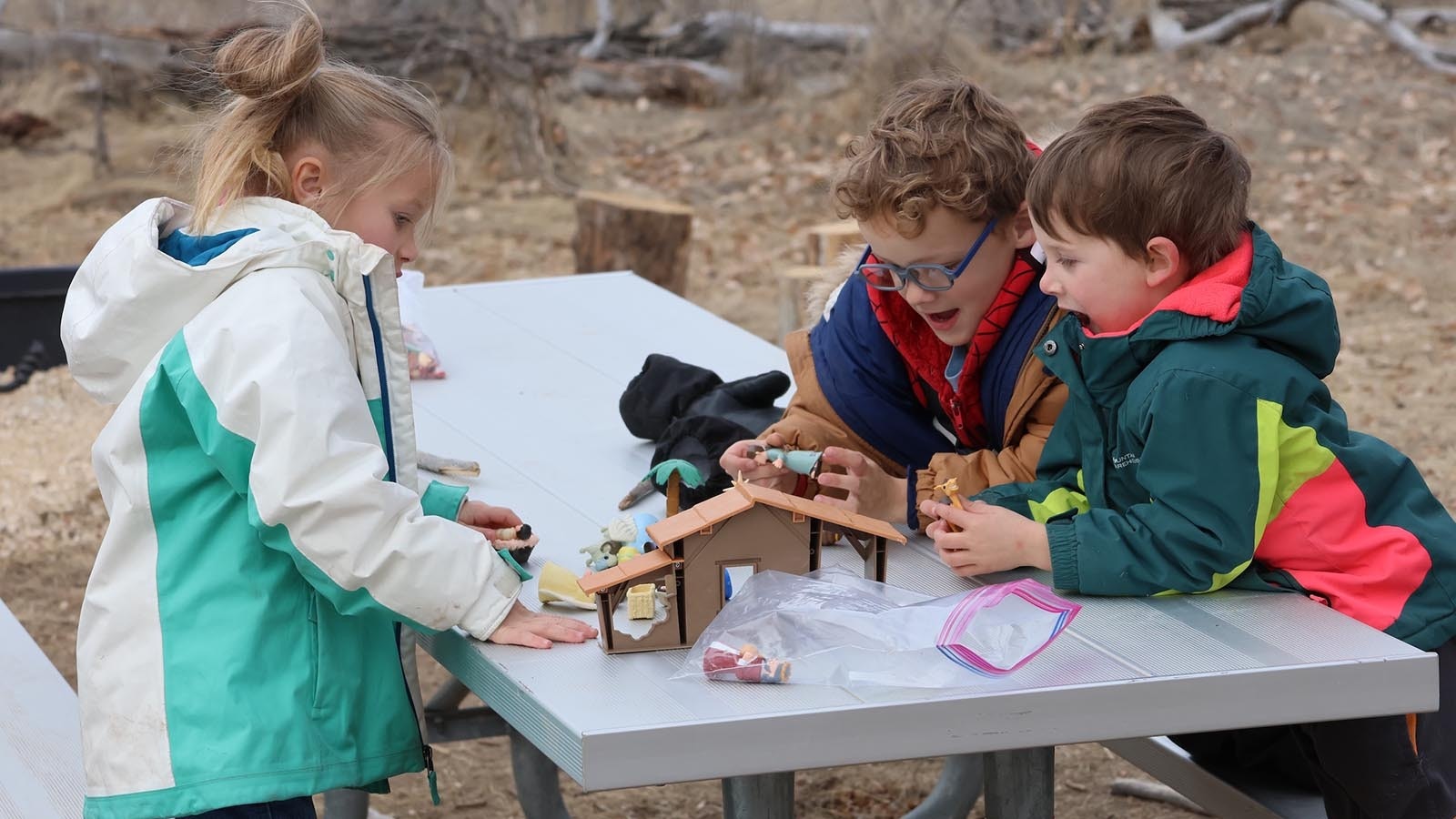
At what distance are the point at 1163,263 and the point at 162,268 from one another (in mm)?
1170

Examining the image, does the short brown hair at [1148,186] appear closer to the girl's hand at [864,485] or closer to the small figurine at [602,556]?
the girl's hand at [864,485]

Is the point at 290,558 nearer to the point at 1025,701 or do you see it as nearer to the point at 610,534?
the point at 610,534

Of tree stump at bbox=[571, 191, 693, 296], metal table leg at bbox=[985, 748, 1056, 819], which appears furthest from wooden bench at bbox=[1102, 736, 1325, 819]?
tree stump at bbox=[571, 191, 693, 296]

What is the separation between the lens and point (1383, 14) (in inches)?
377

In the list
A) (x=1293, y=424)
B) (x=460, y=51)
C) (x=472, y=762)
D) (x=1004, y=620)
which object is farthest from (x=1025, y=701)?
(x=460, y=51)

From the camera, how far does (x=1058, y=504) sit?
1992 mm

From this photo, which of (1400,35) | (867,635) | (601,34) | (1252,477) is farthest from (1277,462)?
A: (601,34)

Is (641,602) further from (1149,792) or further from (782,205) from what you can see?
(782,205)

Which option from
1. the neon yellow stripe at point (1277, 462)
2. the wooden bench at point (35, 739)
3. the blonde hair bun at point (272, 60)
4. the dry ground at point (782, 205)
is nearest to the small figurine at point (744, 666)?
the neon yellow stripe at point (1277, 462)

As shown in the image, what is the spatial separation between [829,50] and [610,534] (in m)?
8.59

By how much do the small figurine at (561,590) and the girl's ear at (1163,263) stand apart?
76cm

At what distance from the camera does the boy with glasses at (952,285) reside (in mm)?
2111

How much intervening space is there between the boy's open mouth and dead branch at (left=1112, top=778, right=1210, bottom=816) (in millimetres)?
1437

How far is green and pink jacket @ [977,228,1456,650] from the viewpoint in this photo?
69.0 inches
